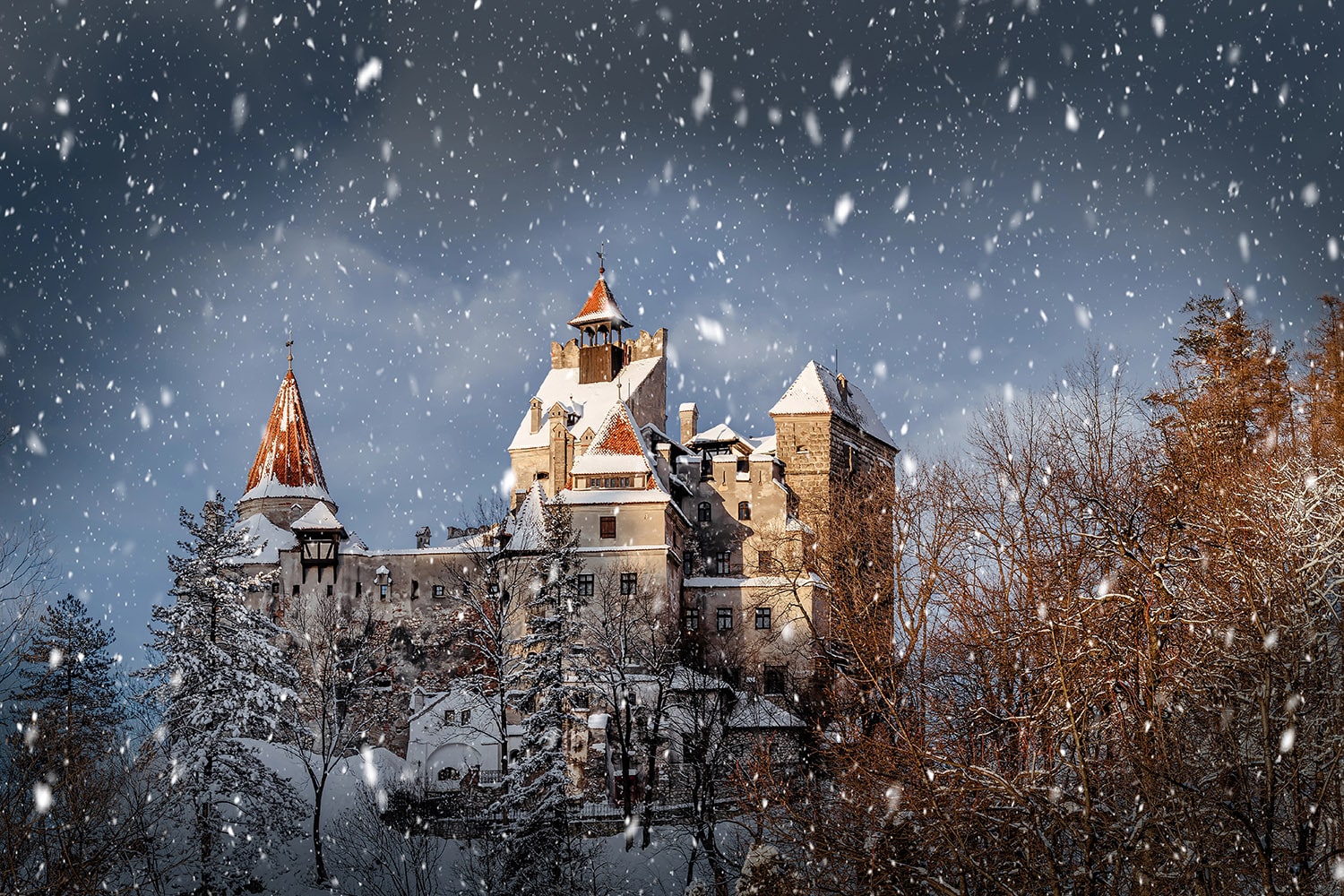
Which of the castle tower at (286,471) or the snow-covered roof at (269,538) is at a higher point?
the castle tower at (286,471)

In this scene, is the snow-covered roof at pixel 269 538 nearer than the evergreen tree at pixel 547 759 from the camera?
No

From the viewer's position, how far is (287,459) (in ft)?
223

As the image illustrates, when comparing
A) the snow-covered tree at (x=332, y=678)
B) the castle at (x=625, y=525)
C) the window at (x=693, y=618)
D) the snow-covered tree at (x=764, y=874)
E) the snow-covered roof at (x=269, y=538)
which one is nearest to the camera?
the snow-covered tree at (x=764, y=874)

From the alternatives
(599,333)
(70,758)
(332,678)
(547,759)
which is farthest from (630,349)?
(70,758)

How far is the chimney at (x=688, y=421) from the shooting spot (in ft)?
218

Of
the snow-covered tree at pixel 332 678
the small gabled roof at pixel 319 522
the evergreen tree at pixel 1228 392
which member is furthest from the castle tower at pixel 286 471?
the evergreen tree at pixel 1228 392

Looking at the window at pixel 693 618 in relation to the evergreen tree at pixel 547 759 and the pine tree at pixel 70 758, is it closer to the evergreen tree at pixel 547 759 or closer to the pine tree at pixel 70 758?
the evergreen tree at pixel 547 759

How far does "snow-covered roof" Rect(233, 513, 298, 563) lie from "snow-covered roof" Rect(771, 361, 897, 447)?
2518 cm

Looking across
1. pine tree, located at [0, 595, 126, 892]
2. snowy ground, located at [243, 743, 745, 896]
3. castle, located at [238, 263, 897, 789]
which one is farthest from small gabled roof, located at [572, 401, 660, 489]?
pine tree, located at [0, 595, 126, 892]

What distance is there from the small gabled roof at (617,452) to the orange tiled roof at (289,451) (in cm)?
2055

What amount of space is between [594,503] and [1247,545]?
39.9 metres

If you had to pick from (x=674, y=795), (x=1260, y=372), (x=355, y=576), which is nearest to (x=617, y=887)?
(x=674, y=795)

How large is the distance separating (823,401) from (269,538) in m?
29.4

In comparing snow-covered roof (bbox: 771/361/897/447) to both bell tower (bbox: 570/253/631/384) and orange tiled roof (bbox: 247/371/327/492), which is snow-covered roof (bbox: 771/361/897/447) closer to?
bell tower (bbox: 570/253/631/384)
